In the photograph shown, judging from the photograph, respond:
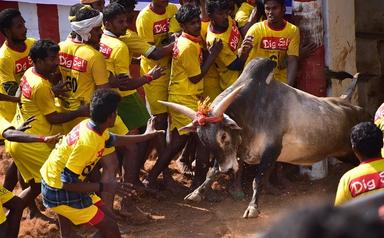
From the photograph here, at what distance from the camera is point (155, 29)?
8.20 meters

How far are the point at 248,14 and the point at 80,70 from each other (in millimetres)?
2223

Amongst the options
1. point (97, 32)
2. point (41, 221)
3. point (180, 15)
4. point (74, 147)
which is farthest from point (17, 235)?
point (180, 15)

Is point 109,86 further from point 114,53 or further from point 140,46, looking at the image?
point 140,46

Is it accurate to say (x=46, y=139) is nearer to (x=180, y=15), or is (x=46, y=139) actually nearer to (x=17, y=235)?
(x=17, y=235)

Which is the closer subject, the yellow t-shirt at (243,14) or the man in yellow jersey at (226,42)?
the man in yellow jersey at (226,42)

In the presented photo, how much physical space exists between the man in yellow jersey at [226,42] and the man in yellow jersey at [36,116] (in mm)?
1653

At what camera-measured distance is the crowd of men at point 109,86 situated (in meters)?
5.93

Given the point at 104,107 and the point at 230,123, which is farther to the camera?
the point at 230,123

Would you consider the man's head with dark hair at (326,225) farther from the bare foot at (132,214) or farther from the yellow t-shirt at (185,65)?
the yellow t-shirt at (185,65)

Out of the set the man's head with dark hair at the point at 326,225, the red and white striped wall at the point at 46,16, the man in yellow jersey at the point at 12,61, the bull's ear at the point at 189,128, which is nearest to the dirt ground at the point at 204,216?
the man in yellow jersey at the point at 12,61

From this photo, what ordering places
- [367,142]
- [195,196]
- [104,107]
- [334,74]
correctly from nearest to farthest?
[367,142] < [104,107] < [195,196] < [334,74]

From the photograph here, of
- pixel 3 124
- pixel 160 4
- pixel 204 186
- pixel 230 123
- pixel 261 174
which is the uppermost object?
pixel 160 4

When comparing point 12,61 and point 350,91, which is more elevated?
point 12,61

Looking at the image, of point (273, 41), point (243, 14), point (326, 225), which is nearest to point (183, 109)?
point (273, 41)
